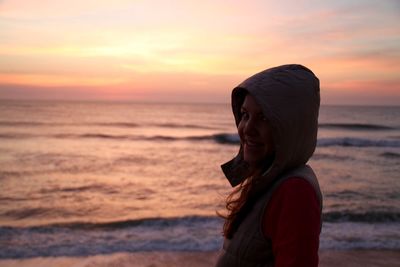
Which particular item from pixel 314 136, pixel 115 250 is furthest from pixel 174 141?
pixel 314 136

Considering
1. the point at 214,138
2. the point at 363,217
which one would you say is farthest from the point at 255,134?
the point at 214,138

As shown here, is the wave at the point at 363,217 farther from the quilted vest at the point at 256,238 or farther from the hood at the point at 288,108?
the hood at the point at 288,108

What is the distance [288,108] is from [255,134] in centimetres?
20

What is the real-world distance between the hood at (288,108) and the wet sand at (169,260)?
16.9 ft

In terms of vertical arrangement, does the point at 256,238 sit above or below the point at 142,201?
above

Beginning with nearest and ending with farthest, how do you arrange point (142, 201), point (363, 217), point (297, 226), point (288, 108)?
point (297, 226) → point (288, 108) → point (363, 217) → point (142, 201)

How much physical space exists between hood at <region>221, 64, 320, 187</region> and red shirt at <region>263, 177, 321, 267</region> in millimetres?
99

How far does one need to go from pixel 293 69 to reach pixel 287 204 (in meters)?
0.43

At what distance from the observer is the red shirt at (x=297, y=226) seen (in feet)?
3.69

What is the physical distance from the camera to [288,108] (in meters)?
1.24

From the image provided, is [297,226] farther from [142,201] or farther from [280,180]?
[142,201]

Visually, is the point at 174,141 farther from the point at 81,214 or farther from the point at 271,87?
the point at 271,87

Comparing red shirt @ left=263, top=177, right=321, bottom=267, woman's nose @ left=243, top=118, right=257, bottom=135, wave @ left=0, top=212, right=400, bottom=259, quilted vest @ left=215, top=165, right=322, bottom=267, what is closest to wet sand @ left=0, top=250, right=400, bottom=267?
wave @ left=0, top=212, right=400, bottom=259

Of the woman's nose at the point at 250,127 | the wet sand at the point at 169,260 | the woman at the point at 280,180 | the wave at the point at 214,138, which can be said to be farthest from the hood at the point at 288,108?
the wave at the point at 214,138
